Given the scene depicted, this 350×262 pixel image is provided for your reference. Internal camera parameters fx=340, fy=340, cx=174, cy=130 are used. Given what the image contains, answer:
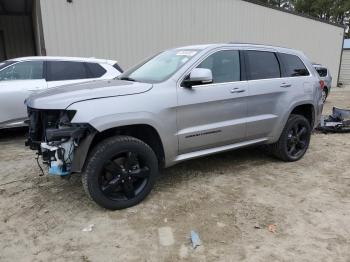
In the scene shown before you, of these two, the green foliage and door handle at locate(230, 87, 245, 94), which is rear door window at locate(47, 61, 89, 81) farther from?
the green foliage

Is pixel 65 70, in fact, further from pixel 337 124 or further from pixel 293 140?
pixel 337 124

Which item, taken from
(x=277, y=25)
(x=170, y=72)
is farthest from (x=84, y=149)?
(x=277, y=25)

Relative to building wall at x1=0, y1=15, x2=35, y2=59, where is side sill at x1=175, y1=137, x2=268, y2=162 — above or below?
below

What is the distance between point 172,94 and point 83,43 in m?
7.68

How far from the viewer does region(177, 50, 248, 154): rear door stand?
405 cm

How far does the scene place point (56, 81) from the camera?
6988 millimetres

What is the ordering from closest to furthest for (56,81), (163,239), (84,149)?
1. (163,239)
2. (84,149)
3. (56,81)

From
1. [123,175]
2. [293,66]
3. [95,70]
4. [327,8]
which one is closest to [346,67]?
[293,66]

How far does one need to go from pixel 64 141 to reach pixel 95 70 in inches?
164

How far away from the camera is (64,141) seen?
11.4ft

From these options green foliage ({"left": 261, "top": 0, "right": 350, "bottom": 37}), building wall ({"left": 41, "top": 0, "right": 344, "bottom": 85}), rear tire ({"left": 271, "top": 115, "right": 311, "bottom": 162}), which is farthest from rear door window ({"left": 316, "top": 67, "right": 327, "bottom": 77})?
green foliage ({"left": 261, "top": 0, "right": 350, "bottom": 37})

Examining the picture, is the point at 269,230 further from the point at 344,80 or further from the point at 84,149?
the point at 344,80

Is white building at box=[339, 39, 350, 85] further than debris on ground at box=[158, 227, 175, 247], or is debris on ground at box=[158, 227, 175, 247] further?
white building at box=[339, 39, 350, 85]

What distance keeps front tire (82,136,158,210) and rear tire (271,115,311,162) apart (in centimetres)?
232
